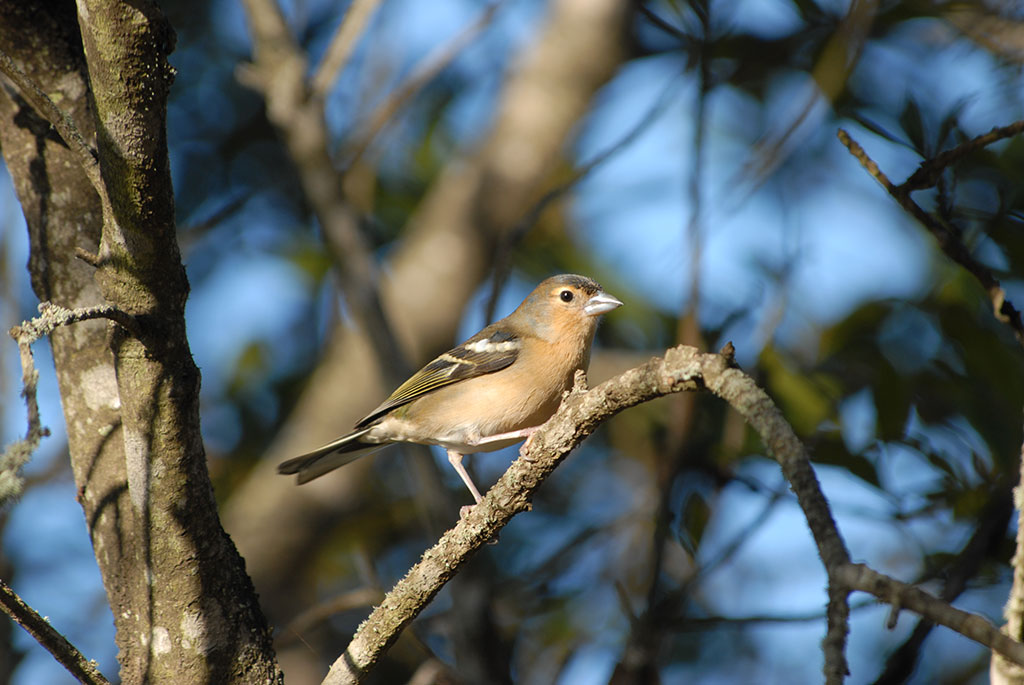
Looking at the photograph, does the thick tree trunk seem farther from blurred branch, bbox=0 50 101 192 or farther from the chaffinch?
the chaffinch

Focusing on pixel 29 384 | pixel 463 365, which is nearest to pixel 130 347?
pixel 29 384

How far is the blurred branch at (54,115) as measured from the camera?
7.34 ft

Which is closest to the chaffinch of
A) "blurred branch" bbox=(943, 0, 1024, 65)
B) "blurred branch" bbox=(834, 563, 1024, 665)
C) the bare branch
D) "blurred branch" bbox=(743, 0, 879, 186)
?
"blurred branch" bbox=(743, 0, 879, 186)

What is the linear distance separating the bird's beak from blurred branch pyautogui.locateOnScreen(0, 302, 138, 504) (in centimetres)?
356

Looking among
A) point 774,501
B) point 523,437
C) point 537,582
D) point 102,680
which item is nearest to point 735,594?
point 537,582

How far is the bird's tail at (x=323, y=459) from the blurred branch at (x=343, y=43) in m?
2.70

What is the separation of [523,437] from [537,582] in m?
2.05

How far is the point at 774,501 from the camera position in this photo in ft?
15.0

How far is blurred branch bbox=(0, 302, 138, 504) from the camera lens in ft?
7.01

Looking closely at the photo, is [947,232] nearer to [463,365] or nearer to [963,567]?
[963,567]

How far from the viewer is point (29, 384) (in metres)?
2.16

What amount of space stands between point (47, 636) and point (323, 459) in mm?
2854

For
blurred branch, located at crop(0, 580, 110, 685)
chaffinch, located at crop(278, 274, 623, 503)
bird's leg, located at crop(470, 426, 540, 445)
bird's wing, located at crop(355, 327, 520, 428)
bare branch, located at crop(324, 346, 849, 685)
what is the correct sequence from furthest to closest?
bird's wing, located at crop(355, 327, 520, 428), chaffinch, located at crop(278, 274, 623, 503), bird's leg, located at crop(470, 426, 540, 445), blurred branch, located at crop(0, 580, 110, 685), bare branch, located at crop(324, 346, 849, 685)

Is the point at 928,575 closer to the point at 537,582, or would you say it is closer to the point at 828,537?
the point at 537,582
